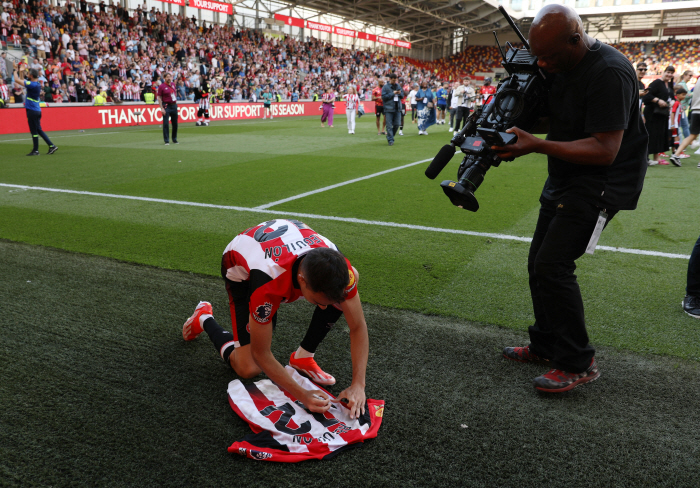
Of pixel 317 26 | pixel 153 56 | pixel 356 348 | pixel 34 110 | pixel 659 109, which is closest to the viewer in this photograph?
pixel 356 348

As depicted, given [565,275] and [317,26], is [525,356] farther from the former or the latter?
[317,26]

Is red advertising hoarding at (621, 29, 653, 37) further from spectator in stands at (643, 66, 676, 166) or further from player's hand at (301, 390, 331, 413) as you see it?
player's hand at (301, 390, 331, 413)

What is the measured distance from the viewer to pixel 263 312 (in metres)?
2.28

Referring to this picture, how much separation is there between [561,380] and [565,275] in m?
0.59

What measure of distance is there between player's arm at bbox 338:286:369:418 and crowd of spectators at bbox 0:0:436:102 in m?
20.7

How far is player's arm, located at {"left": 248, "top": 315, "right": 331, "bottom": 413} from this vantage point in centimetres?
232

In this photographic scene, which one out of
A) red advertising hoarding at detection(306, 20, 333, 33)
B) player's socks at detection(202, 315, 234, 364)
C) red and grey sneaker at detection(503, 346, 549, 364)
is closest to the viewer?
player's socks at detection(202, 315, 234, 364)

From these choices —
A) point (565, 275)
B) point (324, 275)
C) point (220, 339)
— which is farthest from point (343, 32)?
point (324, 275)

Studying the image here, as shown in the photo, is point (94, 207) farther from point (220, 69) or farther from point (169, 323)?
point (220, 69)

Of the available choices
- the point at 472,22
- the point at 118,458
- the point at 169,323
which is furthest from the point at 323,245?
the point at 472,22

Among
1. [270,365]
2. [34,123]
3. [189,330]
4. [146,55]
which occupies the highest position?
[146,55]

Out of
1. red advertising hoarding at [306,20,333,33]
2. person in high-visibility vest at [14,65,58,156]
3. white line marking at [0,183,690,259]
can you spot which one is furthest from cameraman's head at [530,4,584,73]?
red advertising hoarding at [306,20,333,33]

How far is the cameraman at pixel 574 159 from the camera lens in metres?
2.31

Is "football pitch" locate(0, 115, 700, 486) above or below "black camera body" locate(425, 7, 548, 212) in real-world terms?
below
